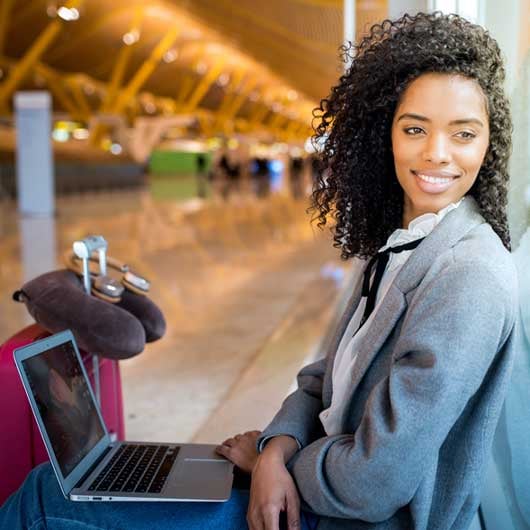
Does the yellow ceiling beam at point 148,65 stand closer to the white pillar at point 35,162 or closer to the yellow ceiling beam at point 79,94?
the yellow ceiling beam at point 79,94

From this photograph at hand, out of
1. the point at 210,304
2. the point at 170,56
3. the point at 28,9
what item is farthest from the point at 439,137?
the point at 170,56

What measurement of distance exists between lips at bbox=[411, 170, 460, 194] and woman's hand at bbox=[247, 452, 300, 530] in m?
0.61

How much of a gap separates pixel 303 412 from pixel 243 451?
6.7 inches

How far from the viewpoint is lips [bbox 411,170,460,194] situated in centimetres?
140

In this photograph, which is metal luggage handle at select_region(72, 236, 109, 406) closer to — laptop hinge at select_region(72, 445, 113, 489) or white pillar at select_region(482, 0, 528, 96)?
laptop hinge at select_region(72, 445, 113, 489)

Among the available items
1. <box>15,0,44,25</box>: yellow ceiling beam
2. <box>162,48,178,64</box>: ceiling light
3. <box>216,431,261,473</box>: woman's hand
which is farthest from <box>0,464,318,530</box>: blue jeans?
<box>162,48,178,64</box>: ceiling light

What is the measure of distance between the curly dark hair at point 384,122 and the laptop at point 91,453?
2.11 ft

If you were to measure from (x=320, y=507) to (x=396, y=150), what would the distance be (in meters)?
0.70

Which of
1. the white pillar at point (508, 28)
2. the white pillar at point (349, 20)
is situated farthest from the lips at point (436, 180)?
the white pillar at point (349, 20)

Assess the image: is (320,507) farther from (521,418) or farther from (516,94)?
(516,94)

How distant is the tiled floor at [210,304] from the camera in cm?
396

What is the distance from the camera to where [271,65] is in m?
44.3

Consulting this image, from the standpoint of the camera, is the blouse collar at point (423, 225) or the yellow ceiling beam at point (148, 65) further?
the yellow ceiling beam at point (148, 65)

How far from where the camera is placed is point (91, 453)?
168cm
